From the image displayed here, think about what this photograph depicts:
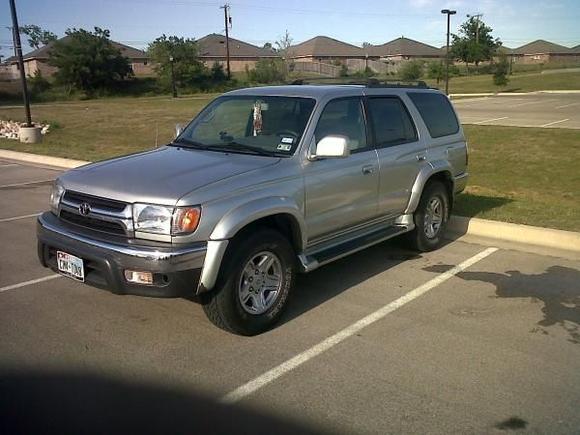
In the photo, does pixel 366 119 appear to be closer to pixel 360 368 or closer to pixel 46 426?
pixel 360 368

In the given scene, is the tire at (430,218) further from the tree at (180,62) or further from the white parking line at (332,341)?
the tree at (180,62)

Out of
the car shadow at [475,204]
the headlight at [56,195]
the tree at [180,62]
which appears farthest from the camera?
the tree at [180,62]

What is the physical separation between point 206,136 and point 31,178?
25.6 feet

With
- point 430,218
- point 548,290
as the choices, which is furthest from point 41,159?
point 548,290

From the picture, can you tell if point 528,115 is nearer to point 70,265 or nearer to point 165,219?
point 165,219

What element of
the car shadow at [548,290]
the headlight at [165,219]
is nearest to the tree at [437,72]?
the car shadow at [548,290]

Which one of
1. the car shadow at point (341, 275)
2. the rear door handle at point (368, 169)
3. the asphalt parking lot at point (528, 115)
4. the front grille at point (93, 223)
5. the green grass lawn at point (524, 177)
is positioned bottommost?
the car shadow at point (341, 275)

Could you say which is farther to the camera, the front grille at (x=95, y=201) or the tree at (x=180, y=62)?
the tree at (x=180, y=62)

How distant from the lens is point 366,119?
5.32 m

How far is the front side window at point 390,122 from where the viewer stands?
17.8 ft

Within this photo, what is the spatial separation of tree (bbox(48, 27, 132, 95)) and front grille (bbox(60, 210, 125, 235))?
191 ft

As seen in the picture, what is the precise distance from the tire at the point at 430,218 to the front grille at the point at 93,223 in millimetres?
3303

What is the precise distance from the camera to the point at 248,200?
3975 millimetres

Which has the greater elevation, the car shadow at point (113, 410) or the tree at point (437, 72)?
the tree at point (437, 72)
